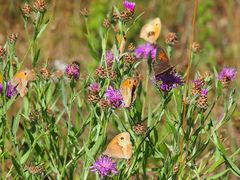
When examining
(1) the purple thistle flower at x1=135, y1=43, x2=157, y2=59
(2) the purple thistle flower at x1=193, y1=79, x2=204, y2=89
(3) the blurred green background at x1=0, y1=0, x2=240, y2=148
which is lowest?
(2) the purple thistle flower at x1=193, y1=79, x2=204, y2=89

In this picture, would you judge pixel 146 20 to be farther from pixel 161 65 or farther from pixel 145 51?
pixel 161 65

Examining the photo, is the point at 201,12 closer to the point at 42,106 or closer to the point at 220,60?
the point at 220,60

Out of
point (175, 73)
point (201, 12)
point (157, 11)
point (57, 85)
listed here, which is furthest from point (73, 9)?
point (175, 73)

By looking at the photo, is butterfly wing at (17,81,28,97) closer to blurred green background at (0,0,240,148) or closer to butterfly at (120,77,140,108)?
butterfly at (120,77,140,108)

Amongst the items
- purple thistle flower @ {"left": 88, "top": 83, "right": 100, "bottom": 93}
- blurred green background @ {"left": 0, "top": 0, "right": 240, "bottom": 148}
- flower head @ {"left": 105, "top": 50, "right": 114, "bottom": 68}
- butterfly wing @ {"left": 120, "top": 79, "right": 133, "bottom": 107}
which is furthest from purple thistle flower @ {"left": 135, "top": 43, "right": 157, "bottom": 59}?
blurred green background @ {"left": 0, "top": 0, "right": 240, "bottom": 148}

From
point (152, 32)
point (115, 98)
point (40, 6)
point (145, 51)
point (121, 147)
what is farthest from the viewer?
point (145, 51)

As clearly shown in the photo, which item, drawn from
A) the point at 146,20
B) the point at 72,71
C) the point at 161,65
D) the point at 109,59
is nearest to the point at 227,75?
the point at 161,65
